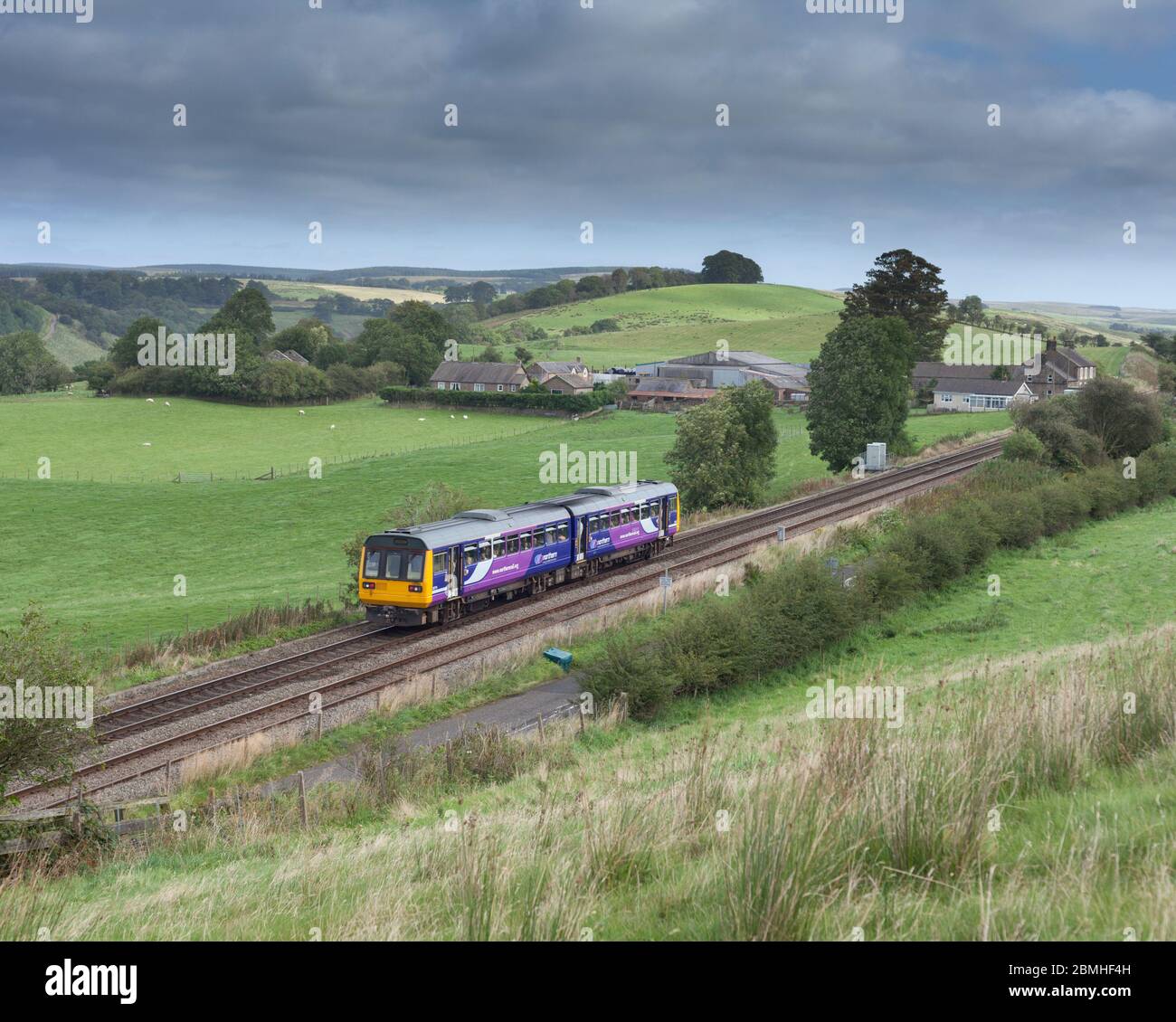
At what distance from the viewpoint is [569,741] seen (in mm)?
20078

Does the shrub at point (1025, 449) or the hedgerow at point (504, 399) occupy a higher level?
the hedgerow at point (504, 399)

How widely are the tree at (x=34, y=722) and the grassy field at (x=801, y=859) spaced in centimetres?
404

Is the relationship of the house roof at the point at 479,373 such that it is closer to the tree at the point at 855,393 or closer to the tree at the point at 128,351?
the tree at the point at 128,351

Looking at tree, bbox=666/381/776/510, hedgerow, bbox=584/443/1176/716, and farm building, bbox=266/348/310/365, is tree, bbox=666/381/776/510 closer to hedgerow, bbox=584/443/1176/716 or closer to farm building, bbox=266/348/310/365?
hedgerow, bbox=584/443/1176/716

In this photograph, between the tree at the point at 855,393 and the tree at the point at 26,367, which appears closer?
the tree at the point at 855,393

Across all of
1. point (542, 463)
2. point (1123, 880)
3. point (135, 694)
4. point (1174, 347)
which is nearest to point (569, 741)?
point (135, 694)

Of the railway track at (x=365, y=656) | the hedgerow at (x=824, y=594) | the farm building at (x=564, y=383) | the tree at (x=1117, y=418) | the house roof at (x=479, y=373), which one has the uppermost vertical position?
the house roof at (x=479, y=373)

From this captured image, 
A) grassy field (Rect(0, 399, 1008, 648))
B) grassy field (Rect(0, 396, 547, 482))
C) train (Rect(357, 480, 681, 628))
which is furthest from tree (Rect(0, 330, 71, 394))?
train (Rect(357, 480, 681, 628))

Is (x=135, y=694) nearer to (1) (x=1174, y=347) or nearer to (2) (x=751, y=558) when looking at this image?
(2) (x=751, y=558)

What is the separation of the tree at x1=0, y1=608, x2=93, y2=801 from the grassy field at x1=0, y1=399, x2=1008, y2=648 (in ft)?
18.4

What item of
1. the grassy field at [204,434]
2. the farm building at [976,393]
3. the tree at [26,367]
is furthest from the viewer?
the tree at [26,367]

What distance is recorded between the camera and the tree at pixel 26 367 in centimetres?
12950

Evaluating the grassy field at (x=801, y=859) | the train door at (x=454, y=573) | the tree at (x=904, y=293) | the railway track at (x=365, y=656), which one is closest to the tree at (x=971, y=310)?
the tree at (x=904, y=293)
